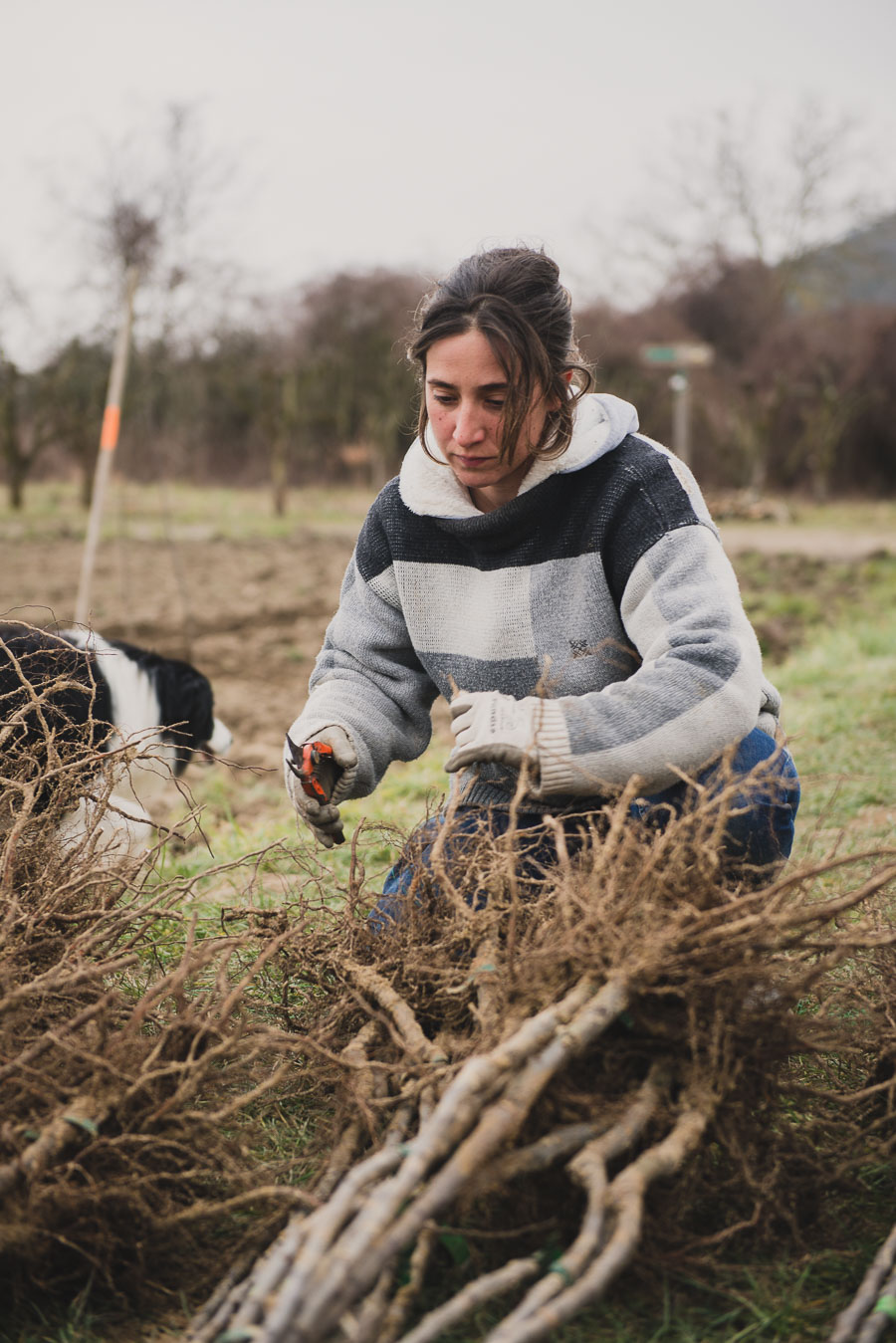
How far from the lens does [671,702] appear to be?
1.77 m

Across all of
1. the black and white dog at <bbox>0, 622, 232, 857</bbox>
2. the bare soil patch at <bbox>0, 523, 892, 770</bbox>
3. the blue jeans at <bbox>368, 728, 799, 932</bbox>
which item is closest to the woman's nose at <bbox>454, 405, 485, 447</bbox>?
the blue jeans at <bbox>368, 728, 799, 932</bbox>

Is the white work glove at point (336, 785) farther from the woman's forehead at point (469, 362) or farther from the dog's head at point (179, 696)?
the dog's head at point (179, 696)

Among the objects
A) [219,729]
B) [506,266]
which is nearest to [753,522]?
[219,729]

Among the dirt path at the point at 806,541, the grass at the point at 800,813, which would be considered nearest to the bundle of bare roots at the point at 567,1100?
the grass at the point at 800,813

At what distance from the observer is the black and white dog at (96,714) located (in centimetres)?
211

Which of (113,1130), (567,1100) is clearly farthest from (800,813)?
(113,1130)

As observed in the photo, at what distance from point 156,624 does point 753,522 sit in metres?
9.89

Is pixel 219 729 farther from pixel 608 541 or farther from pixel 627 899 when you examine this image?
pixel 627 899

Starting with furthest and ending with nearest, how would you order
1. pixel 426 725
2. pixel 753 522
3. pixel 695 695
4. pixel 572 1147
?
pixel 753 522, pixel 426 725, pixel 695 695, pixel 572 1147

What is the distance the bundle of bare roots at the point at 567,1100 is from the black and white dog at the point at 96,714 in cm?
64

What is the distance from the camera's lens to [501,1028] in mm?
1423

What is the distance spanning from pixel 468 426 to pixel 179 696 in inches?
61.8

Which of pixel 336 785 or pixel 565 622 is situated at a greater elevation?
pixel 565 622

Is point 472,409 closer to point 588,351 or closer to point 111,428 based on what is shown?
point 111,428
